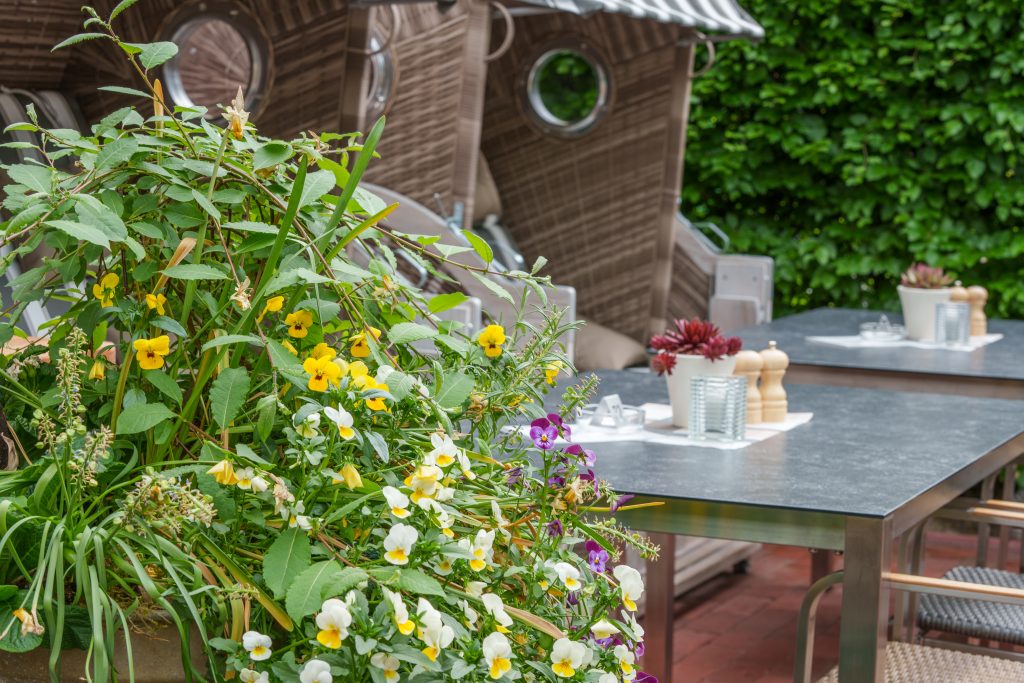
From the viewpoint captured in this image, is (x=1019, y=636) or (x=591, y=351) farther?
(x=591, y=351)

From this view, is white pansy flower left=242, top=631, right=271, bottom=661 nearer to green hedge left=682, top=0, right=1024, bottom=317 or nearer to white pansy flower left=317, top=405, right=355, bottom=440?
white pansy flower left=317, top=405, right=355, bottom=440

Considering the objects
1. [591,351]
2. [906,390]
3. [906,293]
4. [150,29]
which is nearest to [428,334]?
[906,390]

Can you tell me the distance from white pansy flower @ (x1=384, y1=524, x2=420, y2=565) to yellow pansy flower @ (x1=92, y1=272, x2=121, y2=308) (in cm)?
39

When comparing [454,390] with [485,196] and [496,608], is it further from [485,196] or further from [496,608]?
[485,196]

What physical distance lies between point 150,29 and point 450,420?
320 centimetres

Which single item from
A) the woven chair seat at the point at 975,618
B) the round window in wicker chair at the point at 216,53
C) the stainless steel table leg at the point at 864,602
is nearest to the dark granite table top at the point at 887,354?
the woven chair seat at the point at 975,618

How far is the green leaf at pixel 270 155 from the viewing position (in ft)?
4.54

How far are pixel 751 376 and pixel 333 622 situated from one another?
201cm

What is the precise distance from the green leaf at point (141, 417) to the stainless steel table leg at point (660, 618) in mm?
1740

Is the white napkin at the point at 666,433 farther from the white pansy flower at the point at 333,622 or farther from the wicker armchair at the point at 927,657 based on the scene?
the white pansy flower at the point at 333,622

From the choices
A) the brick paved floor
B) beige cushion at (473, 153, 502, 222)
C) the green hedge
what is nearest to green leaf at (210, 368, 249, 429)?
the brick paved floor

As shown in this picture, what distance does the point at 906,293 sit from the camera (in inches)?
185

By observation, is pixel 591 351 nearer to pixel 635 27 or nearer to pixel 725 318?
pixel 725 318

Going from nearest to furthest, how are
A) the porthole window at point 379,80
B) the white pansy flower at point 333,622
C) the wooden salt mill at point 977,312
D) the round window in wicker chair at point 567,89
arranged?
the white pansy flower at point 333,622
the wooden salt mill at point 977,312
the porthole window at point 379,80
the round window in wicker chair at point 567,89
